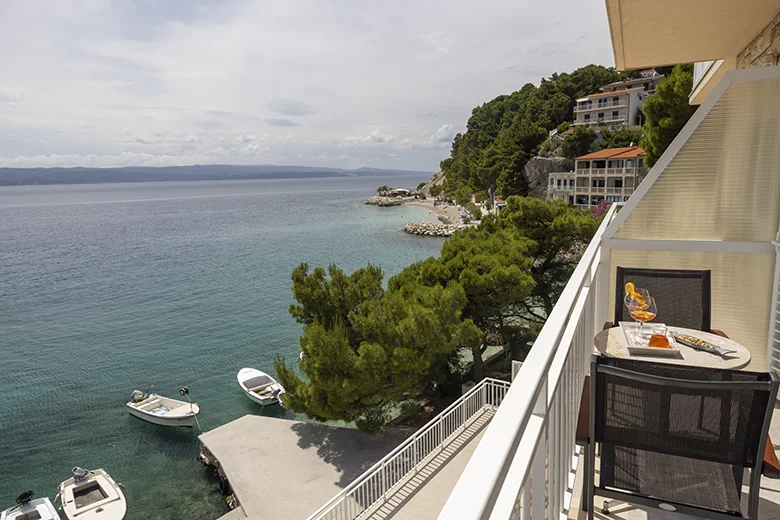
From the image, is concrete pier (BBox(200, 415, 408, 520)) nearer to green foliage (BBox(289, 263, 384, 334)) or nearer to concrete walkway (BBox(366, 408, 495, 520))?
concrete walkway (BBox(366, 408, 495, 520))

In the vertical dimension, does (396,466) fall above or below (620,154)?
below

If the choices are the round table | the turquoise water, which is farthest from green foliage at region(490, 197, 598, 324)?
the round table

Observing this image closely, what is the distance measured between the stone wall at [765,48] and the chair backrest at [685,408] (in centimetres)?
346

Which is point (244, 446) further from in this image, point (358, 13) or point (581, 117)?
point (581, 117)

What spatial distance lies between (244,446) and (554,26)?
1048 centimetres

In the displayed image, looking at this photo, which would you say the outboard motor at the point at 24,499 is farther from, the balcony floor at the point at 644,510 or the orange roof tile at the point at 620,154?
the orange roof tile at the point at 620,154

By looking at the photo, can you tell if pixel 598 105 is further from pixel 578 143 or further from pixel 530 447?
pixel 530 447

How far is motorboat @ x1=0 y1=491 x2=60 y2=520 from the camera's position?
957 centimetres

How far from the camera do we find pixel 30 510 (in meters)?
9.73

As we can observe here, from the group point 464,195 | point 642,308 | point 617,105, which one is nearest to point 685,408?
point 642,308

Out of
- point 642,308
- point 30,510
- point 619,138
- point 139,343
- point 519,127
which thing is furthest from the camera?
point 519,127

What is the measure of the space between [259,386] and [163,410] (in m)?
2.80

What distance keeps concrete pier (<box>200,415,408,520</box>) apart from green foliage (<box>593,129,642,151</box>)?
118 ft

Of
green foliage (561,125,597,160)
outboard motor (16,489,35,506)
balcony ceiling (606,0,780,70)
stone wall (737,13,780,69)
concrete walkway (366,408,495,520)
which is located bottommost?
outboard motor (16,489,35,506)
